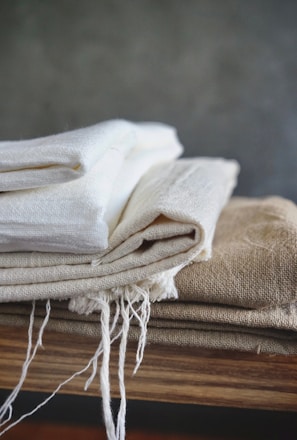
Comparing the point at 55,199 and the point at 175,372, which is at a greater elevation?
the point at 55,199

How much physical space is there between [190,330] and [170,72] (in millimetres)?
854

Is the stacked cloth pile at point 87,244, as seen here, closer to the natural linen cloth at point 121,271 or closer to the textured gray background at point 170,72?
the natural linen cloth at point 121,271

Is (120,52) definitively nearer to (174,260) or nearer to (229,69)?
(229,69)

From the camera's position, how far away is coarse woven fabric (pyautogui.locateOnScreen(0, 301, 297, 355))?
53 cm

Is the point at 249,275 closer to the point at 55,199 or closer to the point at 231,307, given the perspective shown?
the point at 231,307

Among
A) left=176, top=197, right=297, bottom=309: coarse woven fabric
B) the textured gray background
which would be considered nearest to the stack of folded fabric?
left=176, top=197, right=297, bottom=309: coarse woven fabric

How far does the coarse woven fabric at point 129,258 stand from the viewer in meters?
0.49

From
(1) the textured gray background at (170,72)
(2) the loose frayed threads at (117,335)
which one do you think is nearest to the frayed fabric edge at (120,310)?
(2) the loose frayed threads at (117,335)

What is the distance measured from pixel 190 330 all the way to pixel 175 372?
0.05m

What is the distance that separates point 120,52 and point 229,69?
0.90ft

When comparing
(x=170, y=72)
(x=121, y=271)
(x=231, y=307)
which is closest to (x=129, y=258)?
(x=121, y=271)

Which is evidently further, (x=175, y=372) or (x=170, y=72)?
(x=170, y=72)

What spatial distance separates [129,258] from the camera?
19.9 inches

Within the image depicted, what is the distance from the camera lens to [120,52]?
126cm
